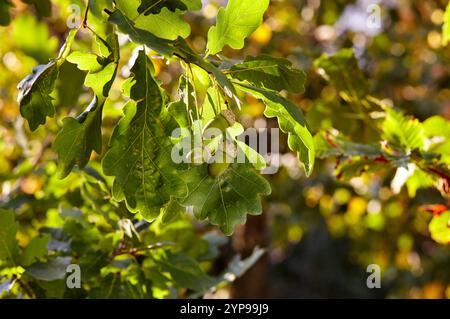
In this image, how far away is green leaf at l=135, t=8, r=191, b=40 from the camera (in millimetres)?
987

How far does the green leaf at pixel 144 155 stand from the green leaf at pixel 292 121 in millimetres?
139

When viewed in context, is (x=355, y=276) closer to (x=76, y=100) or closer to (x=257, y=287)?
(x=257, y=287)

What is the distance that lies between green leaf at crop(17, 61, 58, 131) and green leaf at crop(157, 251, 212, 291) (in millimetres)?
503

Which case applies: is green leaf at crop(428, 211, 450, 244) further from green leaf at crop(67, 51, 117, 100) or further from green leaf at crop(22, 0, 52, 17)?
green leaf at crop(22, 0, 52, 17)

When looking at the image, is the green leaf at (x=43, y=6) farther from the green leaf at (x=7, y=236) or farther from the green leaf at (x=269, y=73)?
the green leaf at (x=269, y=73)

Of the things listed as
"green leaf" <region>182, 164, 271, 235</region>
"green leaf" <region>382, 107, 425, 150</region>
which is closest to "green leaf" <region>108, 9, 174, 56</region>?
"green leaf" <region>182, 164, 271, 235</region>

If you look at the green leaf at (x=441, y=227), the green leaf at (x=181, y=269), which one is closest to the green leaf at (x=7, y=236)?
the green leaf at (x=181, y=269)

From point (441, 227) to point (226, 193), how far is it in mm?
718

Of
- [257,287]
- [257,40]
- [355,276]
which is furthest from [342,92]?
[355,276]

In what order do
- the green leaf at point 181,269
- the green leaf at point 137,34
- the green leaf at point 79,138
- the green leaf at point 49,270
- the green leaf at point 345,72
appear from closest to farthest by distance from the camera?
the green leaf at point 137,34 → the green leaf at point 79,138 → the green leaf at point 49,270 → the green leaf at point 181,269 → the green leaf at point 345,72

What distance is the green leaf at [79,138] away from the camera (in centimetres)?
102

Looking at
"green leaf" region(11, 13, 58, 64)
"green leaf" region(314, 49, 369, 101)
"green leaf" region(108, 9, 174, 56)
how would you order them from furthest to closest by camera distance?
"green leaf" region(11, 13, 58, 64)
"green leaf" region(314, 49, 369, 101)
"green leaf" region(108, 9, 174, 56)
